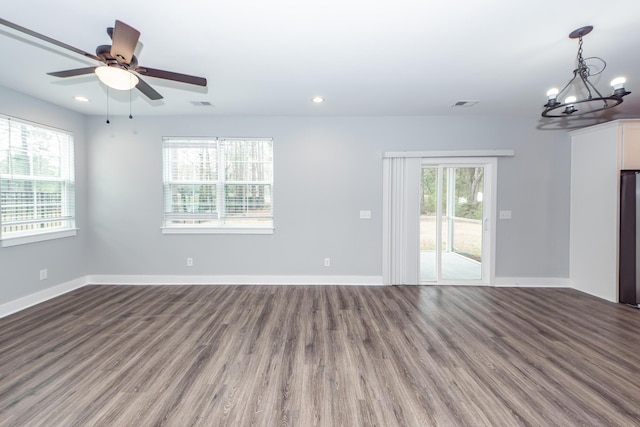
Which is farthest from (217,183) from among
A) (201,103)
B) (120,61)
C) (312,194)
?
(120,61)

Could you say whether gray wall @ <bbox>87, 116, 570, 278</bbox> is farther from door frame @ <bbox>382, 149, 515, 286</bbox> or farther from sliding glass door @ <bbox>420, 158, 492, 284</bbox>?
sliding glass door @ <bbox>420, 158, 492, 284</bbox>

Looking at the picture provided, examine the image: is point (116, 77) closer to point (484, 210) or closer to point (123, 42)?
point (123, 42)

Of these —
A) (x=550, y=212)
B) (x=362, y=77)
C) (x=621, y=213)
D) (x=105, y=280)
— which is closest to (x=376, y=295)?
(x=362, y=77)

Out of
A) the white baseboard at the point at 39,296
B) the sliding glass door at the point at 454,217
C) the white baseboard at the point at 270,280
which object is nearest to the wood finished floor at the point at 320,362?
the white baseboard at the point at 39,296

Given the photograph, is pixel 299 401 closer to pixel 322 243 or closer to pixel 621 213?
pixel 322 243

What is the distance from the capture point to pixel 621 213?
362 centimetres

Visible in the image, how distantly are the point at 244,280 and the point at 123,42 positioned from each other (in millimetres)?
3509

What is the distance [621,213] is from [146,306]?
21.1 ft

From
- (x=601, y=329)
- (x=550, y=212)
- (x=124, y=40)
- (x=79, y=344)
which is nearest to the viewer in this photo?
(x=124, y=40)

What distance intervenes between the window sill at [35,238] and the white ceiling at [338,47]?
1.83m

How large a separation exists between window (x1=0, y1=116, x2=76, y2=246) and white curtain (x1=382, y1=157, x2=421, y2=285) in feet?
16.0

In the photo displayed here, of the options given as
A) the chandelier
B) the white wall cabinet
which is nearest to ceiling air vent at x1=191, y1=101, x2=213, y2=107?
the chandelier

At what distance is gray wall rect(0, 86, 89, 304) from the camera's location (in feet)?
10.7

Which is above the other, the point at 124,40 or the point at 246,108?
the point at 246,108
